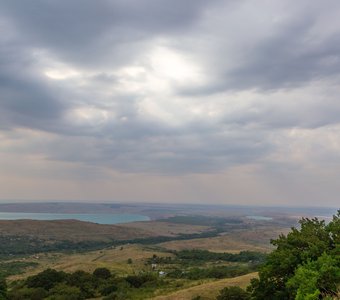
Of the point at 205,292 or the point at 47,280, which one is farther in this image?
the point at 47,280

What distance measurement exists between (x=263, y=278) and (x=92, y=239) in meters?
169

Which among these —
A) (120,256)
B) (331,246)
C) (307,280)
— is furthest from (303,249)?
(120,256)

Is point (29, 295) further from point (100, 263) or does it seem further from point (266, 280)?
point (100, 263)

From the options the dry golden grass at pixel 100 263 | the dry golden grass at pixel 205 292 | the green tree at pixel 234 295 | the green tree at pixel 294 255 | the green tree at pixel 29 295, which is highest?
the green tree at pixel 294 255

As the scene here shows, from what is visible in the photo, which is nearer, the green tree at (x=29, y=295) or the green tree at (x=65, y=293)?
the green tree at (x=65, y=293)

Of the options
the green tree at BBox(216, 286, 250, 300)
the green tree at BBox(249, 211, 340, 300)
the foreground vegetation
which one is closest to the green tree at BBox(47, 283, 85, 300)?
the foreground vegetation

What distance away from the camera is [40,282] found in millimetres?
61469

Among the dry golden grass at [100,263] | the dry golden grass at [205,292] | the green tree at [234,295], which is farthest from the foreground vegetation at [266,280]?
the dry golden grass at [100,263]

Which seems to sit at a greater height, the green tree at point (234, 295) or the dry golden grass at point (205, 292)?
the green tree at point (234, 295)

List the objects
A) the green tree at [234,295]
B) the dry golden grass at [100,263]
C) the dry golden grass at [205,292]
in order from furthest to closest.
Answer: the dry golden grass at [100,263] → the dry golden grass at [205,292] → the green tree at [234,295]

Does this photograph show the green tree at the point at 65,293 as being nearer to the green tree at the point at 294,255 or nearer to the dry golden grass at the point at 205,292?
the dry golden grass at the point at 205,292

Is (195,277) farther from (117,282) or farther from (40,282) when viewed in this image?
(40,282)

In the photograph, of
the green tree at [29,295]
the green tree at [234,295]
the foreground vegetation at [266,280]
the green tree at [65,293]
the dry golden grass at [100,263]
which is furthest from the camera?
the dry golden grass at [100,263]

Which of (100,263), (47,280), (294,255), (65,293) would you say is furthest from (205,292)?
(100,263)
